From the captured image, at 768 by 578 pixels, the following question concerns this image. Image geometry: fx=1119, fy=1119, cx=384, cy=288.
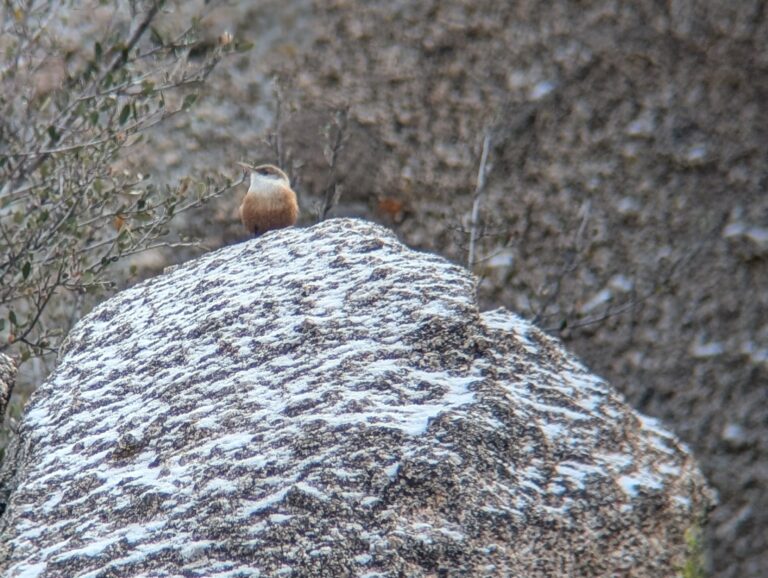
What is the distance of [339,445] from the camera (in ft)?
8.54

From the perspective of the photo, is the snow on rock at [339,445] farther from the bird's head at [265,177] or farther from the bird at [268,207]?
the bird's head at [265,177]

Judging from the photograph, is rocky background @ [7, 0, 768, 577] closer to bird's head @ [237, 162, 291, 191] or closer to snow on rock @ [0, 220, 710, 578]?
bird's head @ [237, 162, 291, 191]

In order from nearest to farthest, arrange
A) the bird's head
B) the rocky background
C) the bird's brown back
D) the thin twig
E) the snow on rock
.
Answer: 1. the snow on rock
2. the bird's brown back
3. the bird's head
4. the thin twig
5. the rocky background

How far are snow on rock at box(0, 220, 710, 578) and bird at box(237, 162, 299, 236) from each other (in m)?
1.26

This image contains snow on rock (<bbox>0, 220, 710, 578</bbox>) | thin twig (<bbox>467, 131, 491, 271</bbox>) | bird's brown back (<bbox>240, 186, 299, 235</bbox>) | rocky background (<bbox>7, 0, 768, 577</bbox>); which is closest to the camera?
snow on rock (<bbox>0, 220, 710, 578</bbox>)

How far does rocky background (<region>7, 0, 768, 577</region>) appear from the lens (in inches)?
220

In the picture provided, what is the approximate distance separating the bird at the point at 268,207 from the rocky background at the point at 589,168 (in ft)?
→ 3.39

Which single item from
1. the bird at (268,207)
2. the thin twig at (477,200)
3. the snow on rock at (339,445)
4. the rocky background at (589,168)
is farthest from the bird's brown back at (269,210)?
the snow on rock at (339,445)

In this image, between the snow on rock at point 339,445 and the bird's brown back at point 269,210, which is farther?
the bird's brown back at point 269,210

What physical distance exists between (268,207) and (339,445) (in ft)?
7.46

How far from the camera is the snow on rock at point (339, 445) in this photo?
2496 millimetres

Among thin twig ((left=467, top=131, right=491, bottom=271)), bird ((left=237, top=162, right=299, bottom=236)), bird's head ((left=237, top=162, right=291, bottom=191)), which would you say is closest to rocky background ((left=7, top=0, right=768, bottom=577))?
thin twig ((left=467, top=131, right=491, bottom=271))

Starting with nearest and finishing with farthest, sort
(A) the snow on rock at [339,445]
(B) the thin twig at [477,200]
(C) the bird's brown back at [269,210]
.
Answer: (A) the snow on rock at [339,445] → (C) the bird's brown back at [269,210] → (B) the thin twig at [477,200]

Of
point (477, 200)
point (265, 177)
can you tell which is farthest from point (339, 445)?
point (477, 200)
